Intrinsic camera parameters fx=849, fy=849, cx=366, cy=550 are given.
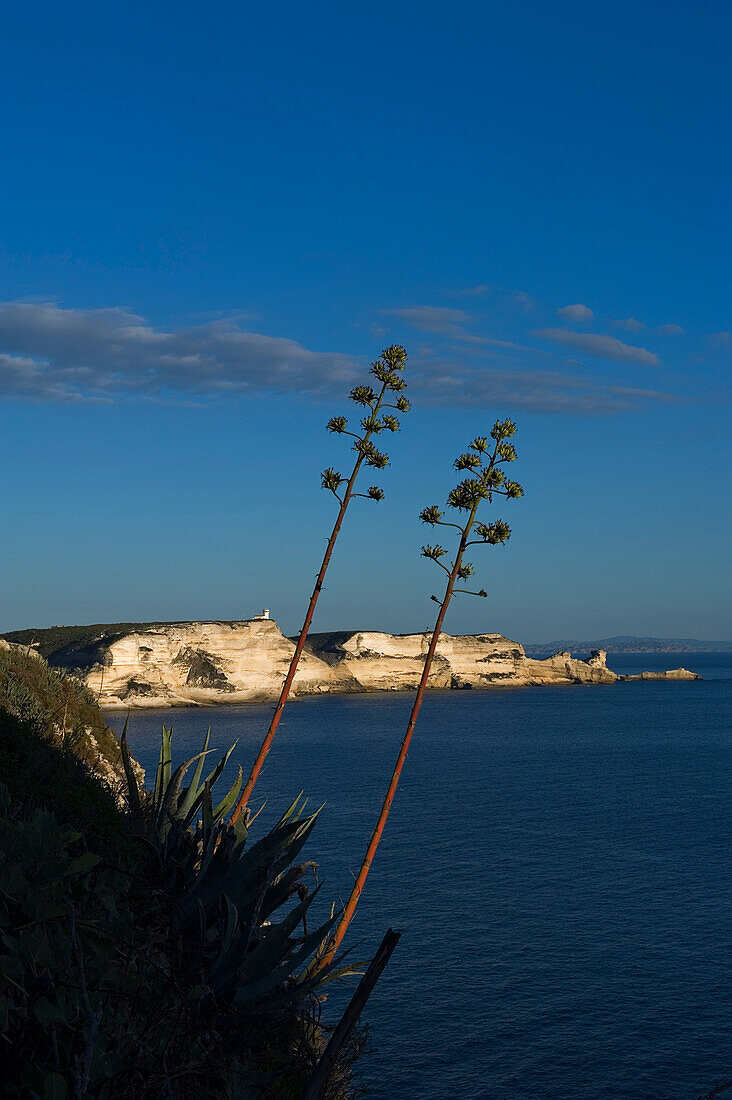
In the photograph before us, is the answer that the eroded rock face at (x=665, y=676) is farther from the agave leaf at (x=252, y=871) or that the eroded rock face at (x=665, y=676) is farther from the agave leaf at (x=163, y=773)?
the agave leaf at (x=252, y=871)

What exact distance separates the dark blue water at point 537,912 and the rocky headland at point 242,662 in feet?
119

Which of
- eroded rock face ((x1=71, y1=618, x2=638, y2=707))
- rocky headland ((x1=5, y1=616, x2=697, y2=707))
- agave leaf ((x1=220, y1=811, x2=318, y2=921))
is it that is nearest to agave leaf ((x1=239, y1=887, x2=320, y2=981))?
agave leaf ((x1=220, y1=811, x2=318, y2=921))

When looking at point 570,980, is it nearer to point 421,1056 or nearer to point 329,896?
point 421,1056

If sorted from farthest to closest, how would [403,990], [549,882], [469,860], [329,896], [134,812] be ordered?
1. [469,860]
2. [549,882]
3. [329,896]
4. [403,990]
5. [134,812]

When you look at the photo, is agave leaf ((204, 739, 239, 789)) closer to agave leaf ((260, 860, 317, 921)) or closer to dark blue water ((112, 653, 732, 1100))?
agave leaf ((260, 860, 317, 921))

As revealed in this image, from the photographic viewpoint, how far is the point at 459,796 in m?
49.8

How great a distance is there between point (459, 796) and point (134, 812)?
4209 centimetres

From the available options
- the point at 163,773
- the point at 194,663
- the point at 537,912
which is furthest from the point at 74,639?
the point at 163,773

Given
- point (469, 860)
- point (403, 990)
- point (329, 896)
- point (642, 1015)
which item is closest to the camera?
point (642, 1015)

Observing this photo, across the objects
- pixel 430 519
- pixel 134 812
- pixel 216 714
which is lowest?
pixel 216 714

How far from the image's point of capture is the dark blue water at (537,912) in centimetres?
1789

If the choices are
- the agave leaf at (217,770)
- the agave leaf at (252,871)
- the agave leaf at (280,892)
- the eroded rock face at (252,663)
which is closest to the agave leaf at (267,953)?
the agave leaf at (252,871)

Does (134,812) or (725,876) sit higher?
(134,812)

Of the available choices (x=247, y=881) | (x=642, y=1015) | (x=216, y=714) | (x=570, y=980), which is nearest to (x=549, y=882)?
(x=570, y=980)
